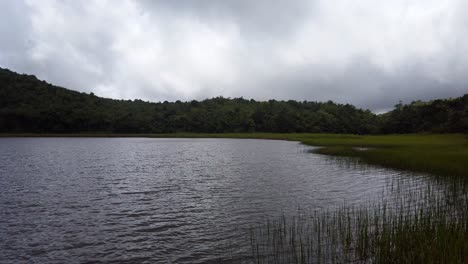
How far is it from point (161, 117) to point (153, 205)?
16248 cm

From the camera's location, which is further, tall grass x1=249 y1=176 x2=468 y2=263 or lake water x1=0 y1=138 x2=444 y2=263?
lake water x1=0 y1=138 x2=444 y2=263

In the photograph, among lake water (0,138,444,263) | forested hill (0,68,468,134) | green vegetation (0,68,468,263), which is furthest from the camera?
forested hill (0,68,468,134)

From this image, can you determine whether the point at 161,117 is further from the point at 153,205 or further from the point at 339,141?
the point at 153,205

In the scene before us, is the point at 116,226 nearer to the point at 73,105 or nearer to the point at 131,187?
the point at 131,187

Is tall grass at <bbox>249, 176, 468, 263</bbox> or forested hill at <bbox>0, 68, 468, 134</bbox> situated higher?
forested hill at <bbox>0, 68, 468, 134</bbox>

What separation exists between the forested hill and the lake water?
92956 mm

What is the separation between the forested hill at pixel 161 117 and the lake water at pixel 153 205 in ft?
305

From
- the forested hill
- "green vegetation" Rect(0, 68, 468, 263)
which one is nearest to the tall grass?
"green vegetation" Rect(0, 68, 468, 263)

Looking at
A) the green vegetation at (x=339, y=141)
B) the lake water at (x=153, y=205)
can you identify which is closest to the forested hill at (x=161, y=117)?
the green vegetation at (x=339, y=141)

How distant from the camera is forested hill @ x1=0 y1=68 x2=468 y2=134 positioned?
434 ft

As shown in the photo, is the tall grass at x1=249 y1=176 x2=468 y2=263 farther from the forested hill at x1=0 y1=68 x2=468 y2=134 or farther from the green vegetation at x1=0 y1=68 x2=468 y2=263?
the forested hill at x1=0 y1=68 x2=468 y2=134

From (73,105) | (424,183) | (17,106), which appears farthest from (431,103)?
(17,106)

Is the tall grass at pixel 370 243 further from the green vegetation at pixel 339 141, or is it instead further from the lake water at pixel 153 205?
the lake water at pixel 153 205

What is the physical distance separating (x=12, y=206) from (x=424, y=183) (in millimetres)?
27239
